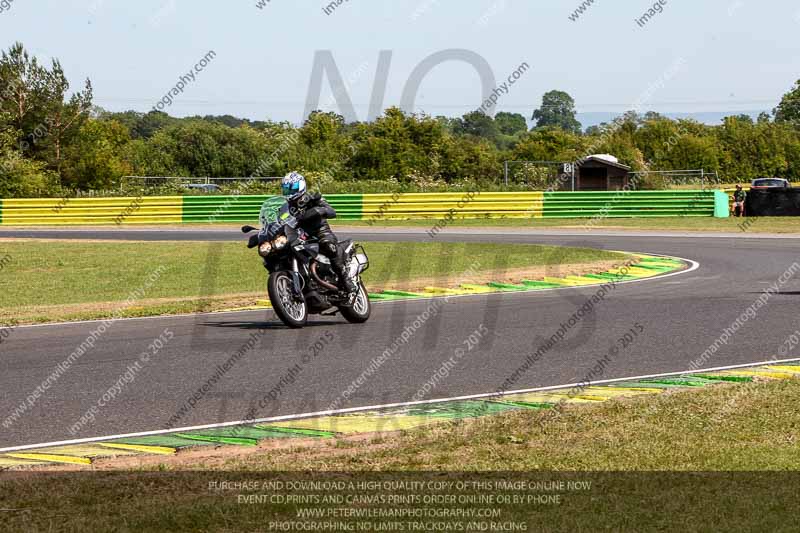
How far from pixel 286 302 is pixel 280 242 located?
0.71 m

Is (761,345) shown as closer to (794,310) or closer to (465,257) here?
(794,310)

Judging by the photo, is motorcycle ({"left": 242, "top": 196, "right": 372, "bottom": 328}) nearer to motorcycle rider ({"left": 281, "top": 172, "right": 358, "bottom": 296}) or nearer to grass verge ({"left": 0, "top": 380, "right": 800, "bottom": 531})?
motorcycle rider ({"left": 281, "top": 172, "right": 358, "bottom": 296})

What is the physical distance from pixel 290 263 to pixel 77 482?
24.1 ft

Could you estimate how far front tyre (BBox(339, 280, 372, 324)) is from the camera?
13.9m

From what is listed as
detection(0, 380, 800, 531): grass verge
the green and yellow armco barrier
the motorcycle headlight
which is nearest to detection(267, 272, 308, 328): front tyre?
the motorcycle headlight

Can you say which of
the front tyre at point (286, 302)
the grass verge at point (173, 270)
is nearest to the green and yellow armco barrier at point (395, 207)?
the grass verge at point (173, 270)

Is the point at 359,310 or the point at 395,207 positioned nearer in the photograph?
the point at 359,310

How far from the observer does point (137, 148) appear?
347 feet

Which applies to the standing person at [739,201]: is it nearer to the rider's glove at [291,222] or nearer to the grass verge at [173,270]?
the grass verge at [173,270]

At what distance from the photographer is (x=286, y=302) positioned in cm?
1325

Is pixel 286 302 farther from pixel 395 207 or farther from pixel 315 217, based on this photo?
pixel 395 207

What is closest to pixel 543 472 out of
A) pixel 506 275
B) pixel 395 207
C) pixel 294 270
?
pixel 294 270

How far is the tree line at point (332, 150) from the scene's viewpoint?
202 ft

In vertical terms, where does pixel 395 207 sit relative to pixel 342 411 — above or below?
below
